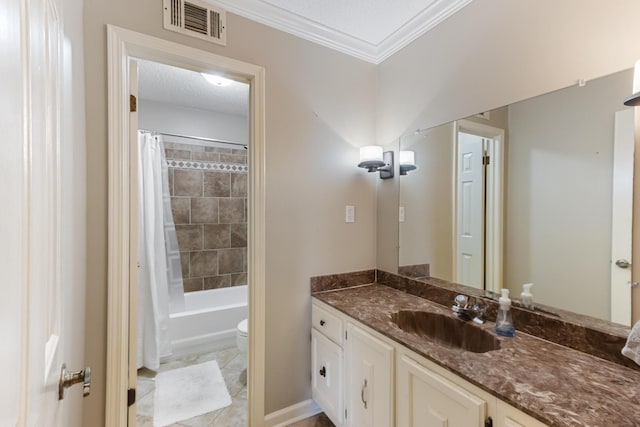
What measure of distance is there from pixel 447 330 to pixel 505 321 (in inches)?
11.6

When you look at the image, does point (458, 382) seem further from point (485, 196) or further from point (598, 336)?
point (485, 196)

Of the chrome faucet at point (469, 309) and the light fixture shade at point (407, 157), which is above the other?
the light fixture shade at point (407, 157)

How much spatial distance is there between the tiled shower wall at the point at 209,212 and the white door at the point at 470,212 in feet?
8.57

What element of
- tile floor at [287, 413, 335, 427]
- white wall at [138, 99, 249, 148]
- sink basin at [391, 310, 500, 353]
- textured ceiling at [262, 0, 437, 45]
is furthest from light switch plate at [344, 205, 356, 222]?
white wall at [138, 99, 249, 148]

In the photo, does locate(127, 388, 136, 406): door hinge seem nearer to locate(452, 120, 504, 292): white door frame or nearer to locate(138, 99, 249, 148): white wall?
locate(452, 120, 504, 292): white door frame

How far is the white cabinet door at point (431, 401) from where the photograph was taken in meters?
0.92

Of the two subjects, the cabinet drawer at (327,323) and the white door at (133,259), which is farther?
the cabinet drawer at (327,323)

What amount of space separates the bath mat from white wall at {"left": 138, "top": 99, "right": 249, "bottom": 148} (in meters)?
2.12

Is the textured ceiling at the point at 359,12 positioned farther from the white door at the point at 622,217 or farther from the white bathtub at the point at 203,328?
the white bathtub at the point at 203,328

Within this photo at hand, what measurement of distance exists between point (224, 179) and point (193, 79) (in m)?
1.27

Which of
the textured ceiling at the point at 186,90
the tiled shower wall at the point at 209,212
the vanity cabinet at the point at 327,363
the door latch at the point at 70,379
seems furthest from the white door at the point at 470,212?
the tiled shower wall at the point at 209,212

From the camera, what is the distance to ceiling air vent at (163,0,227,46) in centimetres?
149

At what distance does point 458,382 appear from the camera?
969 millimetres

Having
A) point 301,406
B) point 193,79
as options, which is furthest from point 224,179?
point 301,406
